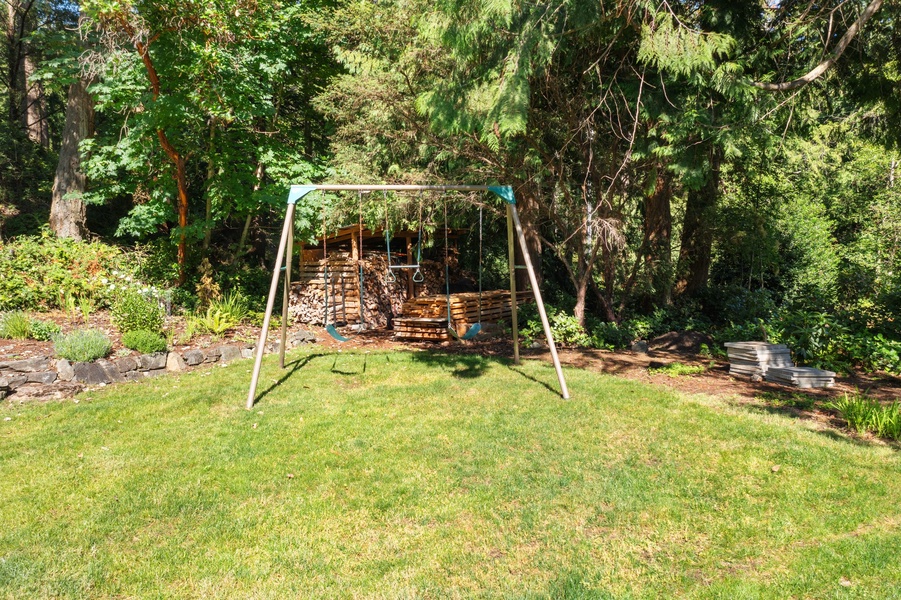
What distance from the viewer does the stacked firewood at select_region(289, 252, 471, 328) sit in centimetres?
1066

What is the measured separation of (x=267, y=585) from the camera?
272 centimetres

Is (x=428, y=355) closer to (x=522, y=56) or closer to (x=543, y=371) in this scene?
(x=543, y=371)

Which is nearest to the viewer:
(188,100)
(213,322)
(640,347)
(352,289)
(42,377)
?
(42,377)

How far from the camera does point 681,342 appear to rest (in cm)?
917

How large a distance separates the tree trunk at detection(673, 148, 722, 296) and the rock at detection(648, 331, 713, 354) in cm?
265

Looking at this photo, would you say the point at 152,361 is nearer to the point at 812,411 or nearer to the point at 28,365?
the point at 28,365

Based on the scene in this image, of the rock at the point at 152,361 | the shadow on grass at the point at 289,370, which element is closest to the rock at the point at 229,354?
the rock at the point at 152,361

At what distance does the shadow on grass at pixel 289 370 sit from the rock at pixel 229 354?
2.95ft

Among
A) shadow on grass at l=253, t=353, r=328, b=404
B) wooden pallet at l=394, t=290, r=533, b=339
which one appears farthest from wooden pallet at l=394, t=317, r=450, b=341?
shadow on grass at l=253, t=353, r=328, b=404

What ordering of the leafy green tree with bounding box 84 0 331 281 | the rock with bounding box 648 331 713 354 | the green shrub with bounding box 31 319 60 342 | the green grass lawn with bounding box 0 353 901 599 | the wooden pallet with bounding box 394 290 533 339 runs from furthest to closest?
1. the wooden pallet with bounding box 394 290 533 339
2. the rock with bounding box 648 331 713 354
3. the leafy green tree with bounding box 84 0 331 281
4. the green shrub with bounding box 31 319 60 342
5. the green grass lawn with bounding box 0 353 901 599

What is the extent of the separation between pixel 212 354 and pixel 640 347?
651 centimetres

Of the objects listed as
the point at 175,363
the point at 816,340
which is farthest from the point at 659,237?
the point at 175,363

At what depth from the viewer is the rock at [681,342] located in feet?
29.5

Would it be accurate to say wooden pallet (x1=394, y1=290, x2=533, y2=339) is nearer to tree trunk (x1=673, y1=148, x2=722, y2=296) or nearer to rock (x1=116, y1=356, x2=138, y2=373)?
tree trunk (x1=673, y1=148, x2=722, y2=296)
